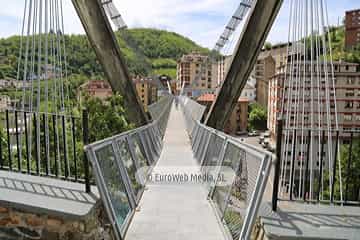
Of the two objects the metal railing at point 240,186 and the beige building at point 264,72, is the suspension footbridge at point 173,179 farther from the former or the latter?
the beige building at point 264,72

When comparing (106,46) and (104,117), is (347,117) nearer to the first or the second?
(104,117)

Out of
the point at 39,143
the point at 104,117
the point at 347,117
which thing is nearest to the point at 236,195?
the point at 39,143

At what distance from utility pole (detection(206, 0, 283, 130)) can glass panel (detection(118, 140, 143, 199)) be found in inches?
132

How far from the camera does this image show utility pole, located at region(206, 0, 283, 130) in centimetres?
543

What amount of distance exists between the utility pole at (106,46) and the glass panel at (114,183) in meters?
3.40

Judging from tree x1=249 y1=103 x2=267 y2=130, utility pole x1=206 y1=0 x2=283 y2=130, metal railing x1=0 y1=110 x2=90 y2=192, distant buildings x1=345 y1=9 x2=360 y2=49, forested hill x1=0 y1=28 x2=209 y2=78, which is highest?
distant buildings x1=345 y1=9 x2=360 y2=49

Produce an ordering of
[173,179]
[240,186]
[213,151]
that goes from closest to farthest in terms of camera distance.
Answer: [240,186] → [213,151] → [173,179]

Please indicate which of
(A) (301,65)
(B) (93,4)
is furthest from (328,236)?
(B) (93,4)

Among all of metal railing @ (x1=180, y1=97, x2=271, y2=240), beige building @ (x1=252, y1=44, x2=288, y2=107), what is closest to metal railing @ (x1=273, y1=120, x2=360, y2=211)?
metal railing @ (x1=180, y1=97, x2=271, y2=240)

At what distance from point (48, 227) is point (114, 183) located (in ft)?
2.50

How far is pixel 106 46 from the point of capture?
5945 mm

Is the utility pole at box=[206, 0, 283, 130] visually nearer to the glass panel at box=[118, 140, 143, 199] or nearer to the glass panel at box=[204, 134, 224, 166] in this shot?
the glass panel at box=[204, 134, 224, 166]

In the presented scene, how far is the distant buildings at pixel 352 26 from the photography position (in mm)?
48156

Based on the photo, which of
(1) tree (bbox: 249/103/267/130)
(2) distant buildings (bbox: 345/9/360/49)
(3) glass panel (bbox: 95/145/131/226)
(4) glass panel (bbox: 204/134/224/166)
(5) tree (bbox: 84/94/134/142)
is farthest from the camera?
(2) distant buildings (bbox: 345/9/360/49)
